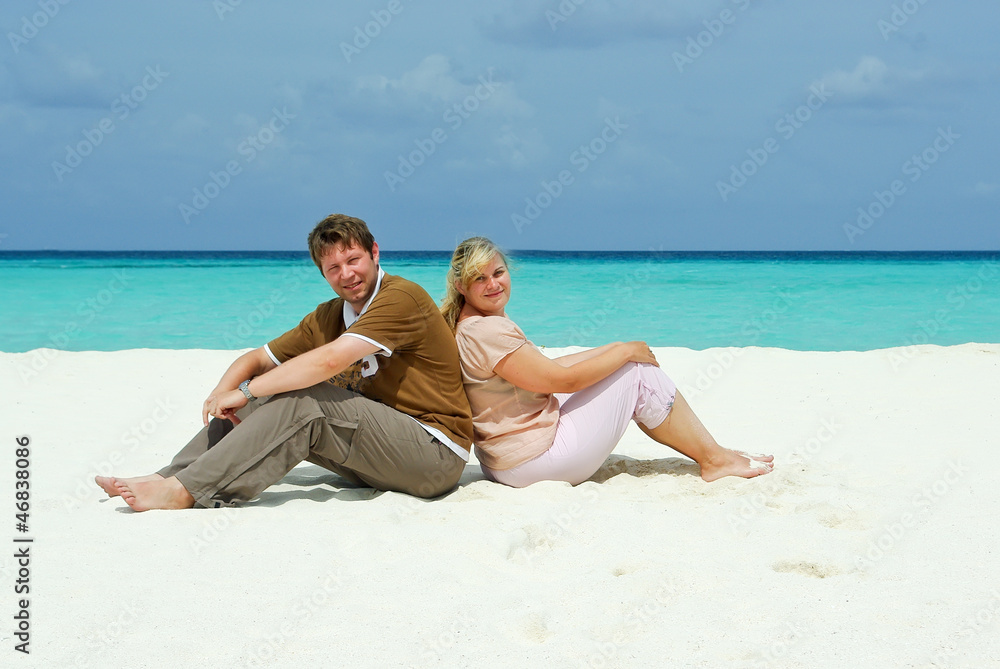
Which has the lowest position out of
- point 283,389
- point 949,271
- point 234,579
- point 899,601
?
point 949,271

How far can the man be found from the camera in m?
3.43

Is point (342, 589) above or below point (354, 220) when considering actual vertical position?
below

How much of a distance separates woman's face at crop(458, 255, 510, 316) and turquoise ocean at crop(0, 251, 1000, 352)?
8.86 m

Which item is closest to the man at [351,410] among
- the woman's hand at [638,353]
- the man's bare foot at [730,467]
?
the woman's hand at [638,353]

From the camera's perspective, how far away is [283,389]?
3.38 metres

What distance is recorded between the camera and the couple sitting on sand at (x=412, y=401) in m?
3.45

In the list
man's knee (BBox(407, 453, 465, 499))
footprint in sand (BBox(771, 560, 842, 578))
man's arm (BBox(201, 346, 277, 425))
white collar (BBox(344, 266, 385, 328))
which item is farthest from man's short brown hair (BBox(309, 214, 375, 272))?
footprint in sand (BBox(771, 560, 842, 578))

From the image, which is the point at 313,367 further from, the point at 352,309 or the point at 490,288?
the point at 490,288

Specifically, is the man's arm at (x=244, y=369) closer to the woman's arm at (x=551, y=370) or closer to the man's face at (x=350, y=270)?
the man's face at (x=350, y=270)

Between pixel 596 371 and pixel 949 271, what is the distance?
32.8 meters

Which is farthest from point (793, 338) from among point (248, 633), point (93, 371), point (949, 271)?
point (949, 271)

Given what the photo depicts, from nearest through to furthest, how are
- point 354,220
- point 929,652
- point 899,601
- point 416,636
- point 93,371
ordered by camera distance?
point 929,652 → point 416,636 → point 899,601 → point 354,220 → point 93,371

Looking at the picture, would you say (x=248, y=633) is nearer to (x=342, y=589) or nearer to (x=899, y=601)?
(x=342, y=589)

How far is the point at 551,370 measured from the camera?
3.61 meters
